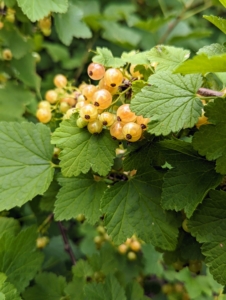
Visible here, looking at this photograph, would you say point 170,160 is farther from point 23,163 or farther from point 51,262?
point 51,262

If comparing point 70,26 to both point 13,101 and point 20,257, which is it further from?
point 20,257

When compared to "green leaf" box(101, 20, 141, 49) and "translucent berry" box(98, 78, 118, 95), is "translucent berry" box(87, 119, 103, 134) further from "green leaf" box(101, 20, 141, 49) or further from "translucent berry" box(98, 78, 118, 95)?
"green leaf" box(101, 20, 141, 49)

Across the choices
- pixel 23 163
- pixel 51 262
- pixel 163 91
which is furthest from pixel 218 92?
pixel 51 262

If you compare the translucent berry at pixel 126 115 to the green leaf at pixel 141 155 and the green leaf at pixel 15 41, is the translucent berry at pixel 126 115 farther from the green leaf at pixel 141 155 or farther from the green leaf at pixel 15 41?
the green leaf at pixel 15 41

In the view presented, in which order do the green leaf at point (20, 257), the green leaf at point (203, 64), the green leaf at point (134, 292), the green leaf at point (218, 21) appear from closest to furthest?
1. the green leaf at point (203, 64)
2. the green leaf at point (218, 21)
3. the green leaf at point (20, 257)
4. the green leaf at point (134, 292)

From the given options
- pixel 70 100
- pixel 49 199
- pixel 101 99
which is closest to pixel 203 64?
pixel 101 99

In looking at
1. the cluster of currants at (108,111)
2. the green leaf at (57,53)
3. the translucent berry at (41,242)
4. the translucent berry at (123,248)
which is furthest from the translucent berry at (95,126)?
the green leaf at (57,53)

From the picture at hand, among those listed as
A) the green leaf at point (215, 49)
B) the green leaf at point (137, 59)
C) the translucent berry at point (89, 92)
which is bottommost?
the translucent berry at point (89, 92)
